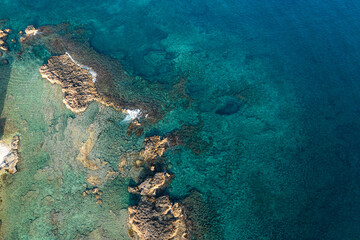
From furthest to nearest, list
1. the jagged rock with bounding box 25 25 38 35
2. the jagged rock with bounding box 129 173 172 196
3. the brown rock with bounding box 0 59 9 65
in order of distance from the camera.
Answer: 1. the jagged rock with bounding box 25 25 38 35
2. the brown rock with bounding box 0 59 9 65
3. the jagged rock with bounding box 129 173 172 196

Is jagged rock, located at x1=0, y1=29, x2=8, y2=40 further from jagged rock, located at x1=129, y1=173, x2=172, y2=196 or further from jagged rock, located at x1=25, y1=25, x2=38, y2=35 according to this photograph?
jagged rock, located at x1=129, y1=173, x2=172, y2=196

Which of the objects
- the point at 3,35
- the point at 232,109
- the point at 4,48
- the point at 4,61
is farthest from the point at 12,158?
the point at 232,109

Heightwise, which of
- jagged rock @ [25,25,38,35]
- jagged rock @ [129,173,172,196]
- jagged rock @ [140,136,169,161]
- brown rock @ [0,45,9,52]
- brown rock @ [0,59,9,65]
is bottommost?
jagged rock @ [129,173,172,196]

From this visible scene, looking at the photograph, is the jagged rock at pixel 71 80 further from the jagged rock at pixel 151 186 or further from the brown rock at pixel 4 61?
the jagged rock at pixel 151 186

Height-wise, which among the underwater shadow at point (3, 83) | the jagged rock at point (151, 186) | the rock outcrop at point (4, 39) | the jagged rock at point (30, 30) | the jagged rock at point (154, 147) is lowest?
the jagged rock at point (151, 186)

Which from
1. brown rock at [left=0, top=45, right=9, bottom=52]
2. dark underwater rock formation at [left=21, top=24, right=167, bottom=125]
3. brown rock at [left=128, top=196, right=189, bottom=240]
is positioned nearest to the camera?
brown rock at [left=128, top=196, right=189, bottom=240]

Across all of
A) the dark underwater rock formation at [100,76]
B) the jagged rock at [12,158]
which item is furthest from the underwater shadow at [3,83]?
the dark underwater rock formation at [100,76]

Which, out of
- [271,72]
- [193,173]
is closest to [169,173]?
[193,173]

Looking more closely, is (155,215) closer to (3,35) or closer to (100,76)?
(100,76)

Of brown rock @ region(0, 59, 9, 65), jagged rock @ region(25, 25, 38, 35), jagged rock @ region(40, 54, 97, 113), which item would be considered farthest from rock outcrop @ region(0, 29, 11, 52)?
jagged rock @ region(40, 54, 97, 113)
